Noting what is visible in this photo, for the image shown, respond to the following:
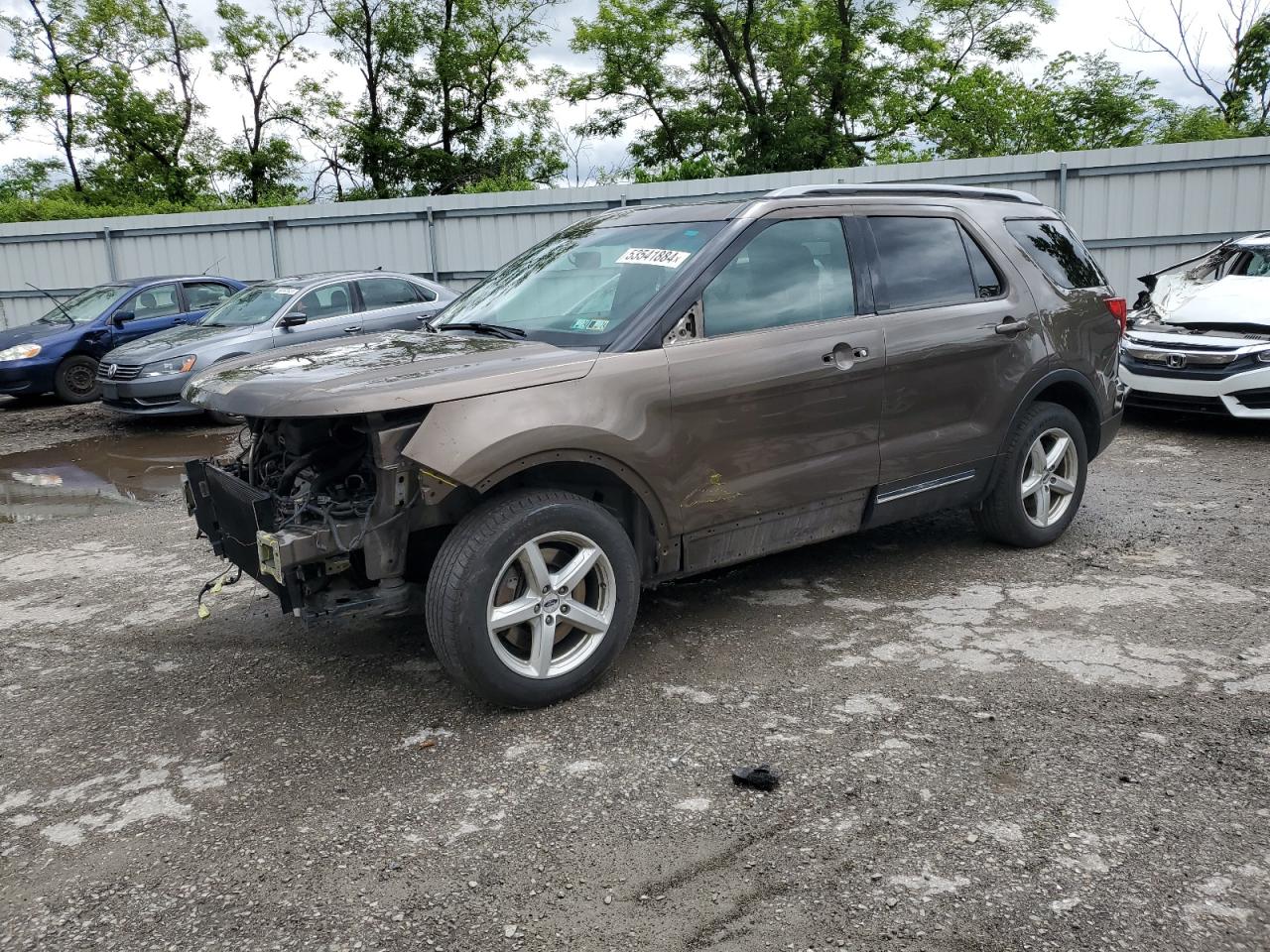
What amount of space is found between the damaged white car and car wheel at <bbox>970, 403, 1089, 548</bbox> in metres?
3.22

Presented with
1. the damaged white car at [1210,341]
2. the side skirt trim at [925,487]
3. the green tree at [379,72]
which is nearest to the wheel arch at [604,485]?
the side skirt trim at [925,487]

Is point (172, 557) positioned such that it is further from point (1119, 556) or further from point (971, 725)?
point (1119, 556)

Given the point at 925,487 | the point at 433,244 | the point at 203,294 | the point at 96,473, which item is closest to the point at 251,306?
the point at 203,294

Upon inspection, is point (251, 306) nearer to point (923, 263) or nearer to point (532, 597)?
point (923, 263)

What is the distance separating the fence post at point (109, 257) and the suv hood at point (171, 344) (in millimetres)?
7768

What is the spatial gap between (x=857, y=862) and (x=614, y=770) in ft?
2.74

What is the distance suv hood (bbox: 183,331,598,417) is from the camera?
129 inches

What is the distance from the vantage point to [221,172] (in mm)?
30734

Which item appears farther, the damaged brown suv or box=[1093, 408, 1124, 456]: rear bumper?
box=[1093, 408, 1124, 456]: rear bumper

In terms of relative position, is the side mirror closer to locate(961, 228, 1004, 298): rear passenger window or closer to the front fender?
the front fender

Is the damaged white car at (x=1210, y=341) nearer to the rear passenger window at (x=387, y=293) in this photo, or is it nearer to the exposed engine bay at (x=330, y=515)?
the exposed engine bay at (x=330, y=515)

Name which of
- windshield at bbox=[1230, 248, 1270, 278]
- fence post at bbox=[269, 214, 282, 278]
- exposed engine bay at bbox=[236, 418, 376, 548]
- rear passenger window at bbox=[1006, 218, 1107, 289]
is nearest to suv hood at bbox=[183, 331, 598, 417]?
exposed engine bay at bbox=[236, 418, 376, 548]

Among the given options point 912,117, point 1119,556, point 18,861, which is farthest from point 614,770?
point 912,117

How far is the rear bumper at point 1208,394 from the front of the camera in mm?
7922
